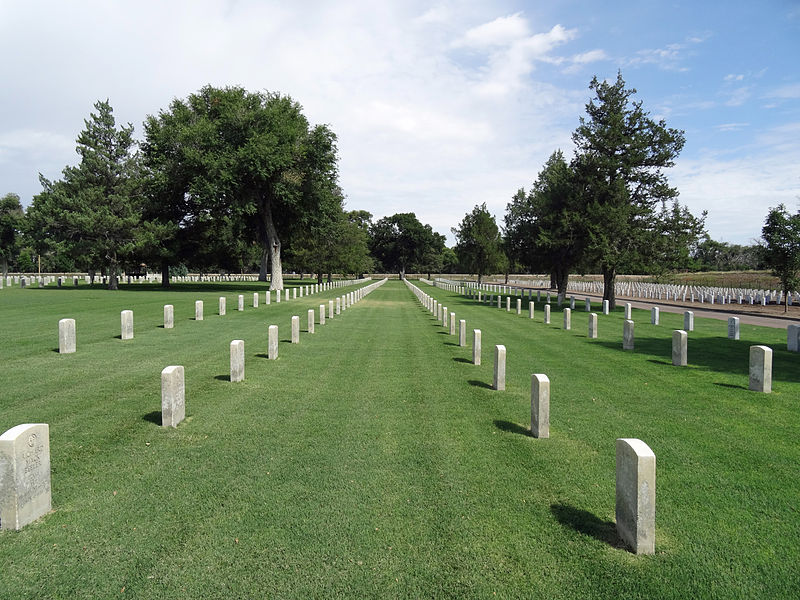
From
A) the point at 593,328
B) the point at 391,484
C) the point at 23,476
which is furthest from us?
the point at 593,328

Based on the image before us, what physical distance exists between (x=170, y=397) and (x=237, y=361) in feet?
9.75

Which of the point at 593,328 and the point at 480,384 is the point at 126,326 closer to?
the point at 480,384

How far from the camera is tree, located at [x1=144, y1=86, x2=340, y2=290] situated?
42344 millimetres

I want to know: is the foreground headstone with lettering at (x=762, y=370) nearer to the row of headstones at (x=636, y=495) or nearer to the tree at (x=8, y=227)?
the row of headstones at (x=636, y=495)

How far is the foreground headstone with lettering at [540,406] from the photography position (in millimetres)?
7039

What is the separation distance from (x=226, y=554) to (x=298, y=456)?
7.18ft

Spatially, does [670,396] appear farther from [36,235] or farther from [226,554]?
[36,235]

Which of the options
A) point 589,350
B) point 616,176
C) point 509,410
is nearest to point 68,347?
point 509,410

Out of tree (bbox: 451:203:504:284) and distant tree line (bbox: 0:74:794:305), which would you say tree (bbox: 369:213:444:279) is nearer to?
tree (bbox: 451:203:504:284)

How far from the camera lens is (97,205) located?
45.1 meters

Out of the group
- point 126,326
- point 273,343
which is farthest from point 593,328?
point 126,326

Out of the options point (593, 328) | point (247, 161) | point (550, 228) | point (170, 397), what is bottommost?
point (593, 328)

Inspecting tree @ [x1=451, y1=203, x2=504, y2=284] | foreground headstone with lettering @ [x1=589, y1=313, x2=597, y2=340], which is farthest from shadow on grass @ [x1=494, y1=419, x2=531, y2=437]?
tree @ [x1=451, y1=203, x2=504, y2=284]

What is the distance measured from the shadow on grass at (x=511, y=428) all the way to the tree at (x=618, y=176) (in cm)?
2626
